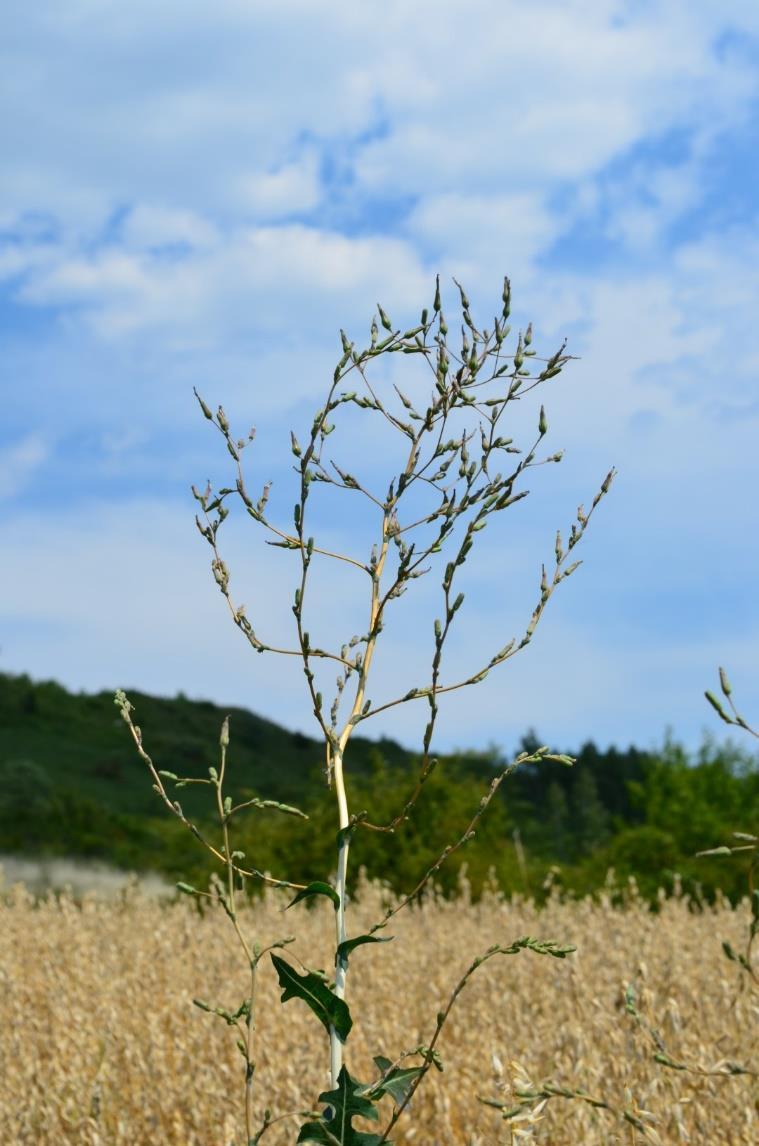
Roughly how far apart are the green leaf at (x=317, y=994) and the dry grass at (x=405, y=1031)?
17.7 inches

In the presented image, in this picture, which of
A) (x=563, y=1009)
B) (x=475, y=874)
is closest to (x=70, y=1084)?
(x=563, y=1009)

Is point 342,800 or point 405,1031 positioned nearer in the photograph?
point 342,800

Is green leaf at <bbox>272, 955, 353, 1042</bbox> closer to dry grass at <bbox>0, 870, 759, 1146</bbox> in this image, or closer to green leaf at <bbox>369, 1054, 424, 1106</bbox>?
green leaf at <bbox>369, 1054, 424, 1106</bbox>

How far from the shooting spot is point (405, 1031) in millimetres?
4344

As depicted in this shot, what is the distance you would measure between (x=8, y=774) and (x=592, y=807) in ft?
38.2

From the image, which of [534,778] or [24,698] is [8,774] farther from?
[534,778]

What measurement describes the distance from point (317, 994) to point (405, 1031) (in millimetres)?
2527

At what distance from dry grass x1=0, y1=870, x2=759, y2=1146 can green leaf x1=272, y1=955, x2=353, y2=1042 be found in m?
0.45

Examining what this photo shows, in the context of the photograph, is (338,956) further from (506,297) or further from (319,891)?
(506,297)

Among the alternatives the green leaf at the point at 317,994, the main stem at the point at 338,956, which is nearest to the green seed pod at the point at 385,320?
the main stem at the point at 338,956

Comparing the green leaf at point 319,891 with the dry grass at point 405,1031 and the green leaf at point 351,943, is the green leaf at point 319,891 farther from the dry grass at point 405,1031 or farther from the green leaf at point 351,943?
the dry grass at point 405,1031

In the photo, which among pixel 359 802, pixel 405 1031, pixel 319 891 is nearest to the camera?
pixel 319 891

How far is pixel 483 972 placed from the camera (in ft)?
18.2

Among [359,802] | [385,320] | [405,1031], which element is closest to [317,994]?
[385,320]
